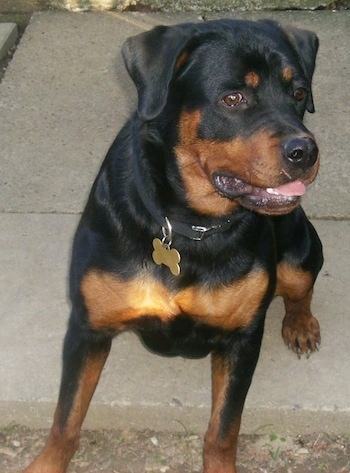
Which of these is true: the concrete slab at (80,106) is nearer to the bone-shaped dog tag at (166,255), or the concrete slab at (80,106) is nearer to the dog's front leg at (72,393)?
the dog's front leg at (72,393)

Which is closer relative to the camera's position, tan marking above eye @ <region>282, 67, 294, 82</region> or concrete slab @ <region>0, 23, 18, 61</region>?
tan marking above eye @ <region>282, 67, 294, 82</region>

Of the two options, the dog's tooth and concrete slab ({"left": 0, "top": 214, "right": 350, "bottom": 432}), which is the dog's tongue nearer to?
the dog's tooth

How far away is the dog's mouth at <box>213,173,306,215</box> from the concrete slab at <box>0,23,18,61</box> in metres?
3.92

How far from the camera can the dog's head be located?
312 cm

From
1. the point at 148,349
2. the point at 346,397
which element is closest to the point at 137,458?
the point at 148,349

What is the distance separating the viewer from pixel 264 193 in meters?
3.21

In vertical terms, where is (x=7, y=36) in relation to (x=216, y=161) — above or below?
below

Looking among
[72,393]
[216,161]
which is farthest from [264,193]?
[72,393]

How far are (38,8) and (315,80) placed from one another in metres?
2.33

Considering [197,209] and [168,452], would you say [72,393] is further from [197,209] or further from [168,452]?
[197,209]

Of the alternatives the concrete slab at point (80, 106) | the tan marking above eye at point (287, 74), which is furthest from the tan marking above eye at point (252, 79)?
the concrete slab at point (80, 106)

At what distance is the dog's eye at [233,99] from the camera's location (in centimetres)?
320

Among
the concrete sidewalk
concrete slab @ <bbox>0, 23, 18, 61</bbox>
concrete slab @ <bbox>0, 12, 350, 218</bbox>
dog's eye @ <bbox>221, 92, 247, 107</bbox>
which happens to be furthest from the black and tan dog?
concrete slab @ <bbox>0, 23, 18, 61</bbox>

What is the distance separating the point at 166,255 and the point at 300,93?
2.48 feet
